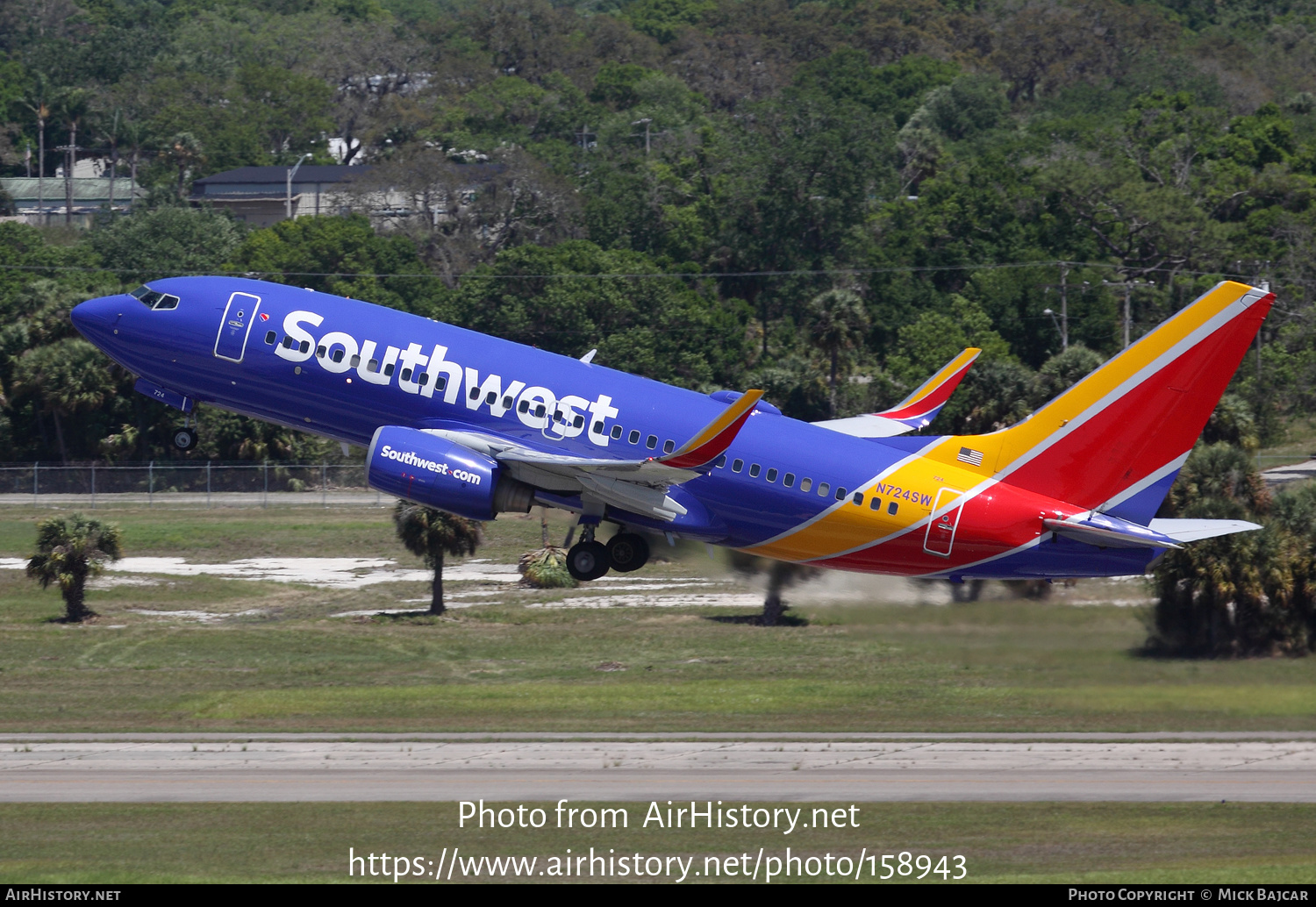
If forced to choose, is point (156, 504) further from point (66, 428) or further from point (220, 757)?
point (220, 757)

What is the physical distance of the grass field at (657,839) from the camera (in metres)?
42.7

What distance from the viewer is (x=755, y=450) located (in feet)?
134

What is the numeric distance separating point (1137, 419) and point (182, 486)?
7107 centimetres

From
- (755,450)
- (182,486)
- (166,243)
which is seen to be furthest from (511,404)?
(166,243)

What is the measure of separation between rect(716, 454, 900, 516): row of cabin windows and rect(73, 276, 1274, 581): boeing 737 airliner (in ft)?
0.14

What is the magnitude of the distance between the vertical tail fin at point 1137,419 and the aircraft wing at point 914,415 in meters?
4.31

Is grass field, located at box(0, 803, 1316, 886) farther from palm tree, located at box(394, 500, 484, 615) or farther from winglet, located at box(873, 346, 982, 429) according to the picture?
palm tree, located at box(394, 500, 484, 615)

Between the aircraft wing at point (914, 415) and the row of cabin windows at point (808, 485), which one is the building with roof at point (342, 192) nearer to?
the aircraft wing at point (914, 415)

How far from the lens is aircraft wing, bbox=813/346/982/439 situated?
45250 mm

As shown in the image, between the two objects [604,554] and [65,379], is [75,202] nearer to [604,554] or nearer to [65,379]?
[65,379]

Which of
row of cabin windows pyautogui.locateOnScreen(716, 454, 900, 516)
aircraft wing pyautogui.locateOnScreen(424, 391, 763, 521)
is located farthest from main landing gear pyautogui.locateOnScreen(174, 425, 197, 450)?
row of cabin windows pyautogui.locateOnScreen(716, 454, 900, 516)

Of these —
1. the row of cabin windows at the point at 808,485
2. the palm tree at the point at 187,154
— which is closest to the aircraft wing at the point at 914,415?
the row of cabin windows at the point at 808,485

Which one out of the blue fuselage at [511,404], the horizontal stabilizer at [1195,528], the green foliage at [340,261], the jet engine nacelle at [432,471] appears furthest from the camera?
the green foliage at [340,261]
